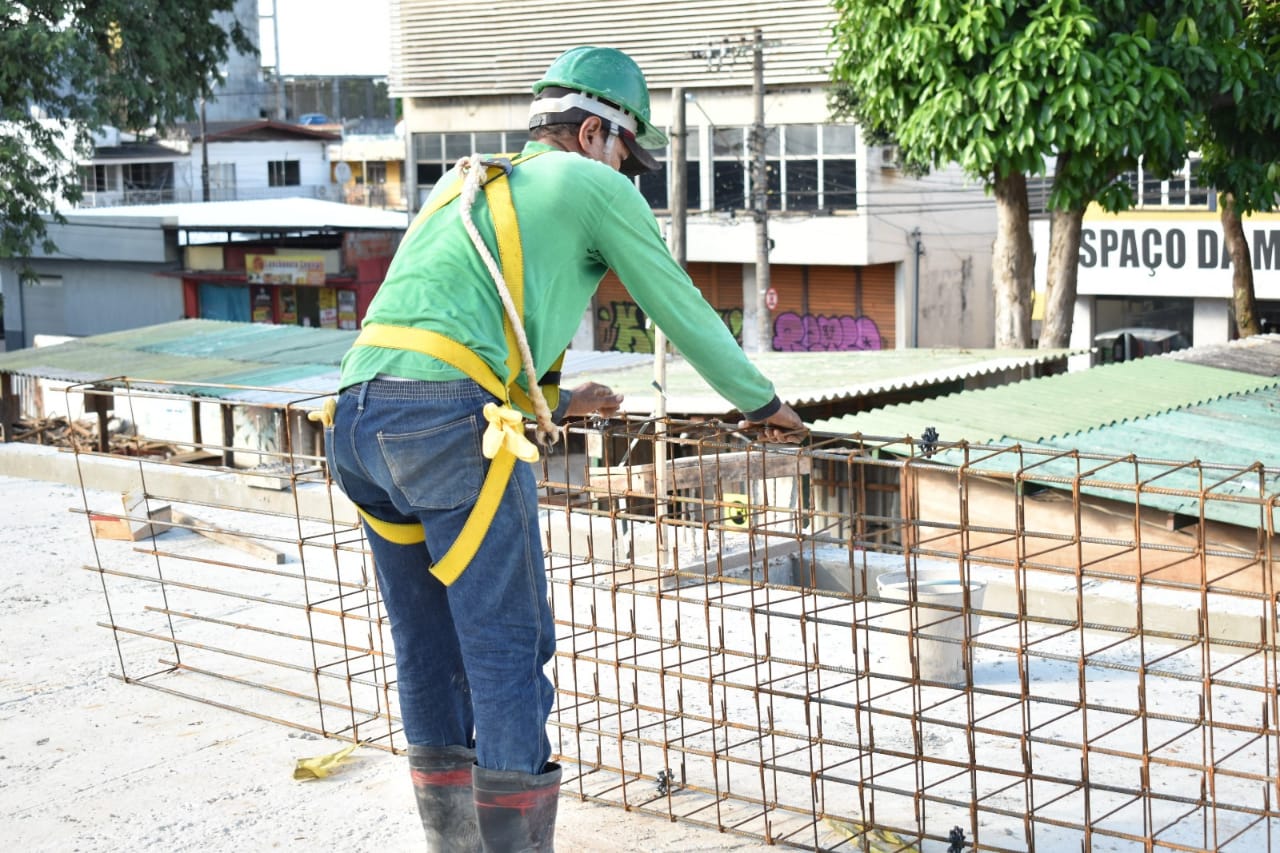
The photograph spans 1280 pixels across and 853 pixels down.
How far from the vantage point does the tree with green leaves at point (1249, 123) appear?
14562 mm

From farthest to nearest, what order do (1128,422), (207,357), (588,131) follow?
(207,357) → (1128,422) → (588,131)

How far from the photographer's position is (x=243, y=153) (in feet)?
153

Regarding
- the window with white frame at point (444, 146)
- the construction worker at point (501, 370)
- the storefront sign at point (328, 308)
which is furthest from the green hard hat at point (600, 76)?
the window with white frame at point (444, 146)

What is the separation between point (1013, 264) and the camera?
17172mm

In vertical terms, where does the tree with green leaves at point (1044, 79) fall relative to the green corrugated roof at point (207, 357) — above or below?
above

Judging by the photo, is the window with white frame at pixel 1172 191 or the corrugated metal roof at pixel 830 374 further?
the window with white frame at pixel 1172 191

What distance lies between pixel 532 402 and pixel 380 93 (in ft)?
218

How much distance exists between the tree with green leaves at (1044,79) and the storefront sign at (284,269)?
20.7 meters

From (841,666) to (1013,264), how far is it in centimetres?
1326

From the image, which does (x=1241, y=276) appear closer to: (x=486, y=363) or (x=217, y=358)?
(x=217, y=358)

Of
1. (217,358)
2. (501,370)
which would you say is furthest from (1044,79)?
(501,370)

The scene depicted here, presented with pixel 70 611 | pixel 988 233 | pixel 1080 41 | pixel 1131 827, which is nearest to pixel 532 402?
pixel 1131 827

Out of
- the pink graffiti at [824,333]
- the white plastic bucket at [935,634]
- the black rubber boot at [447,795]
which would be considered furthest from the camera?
the pink graffiti at [824,333]

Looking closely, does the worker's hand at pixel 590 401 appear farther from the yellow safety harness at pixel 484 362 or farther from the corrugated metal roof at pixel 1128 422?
the corrugated metal roof at pixel 1128 422
